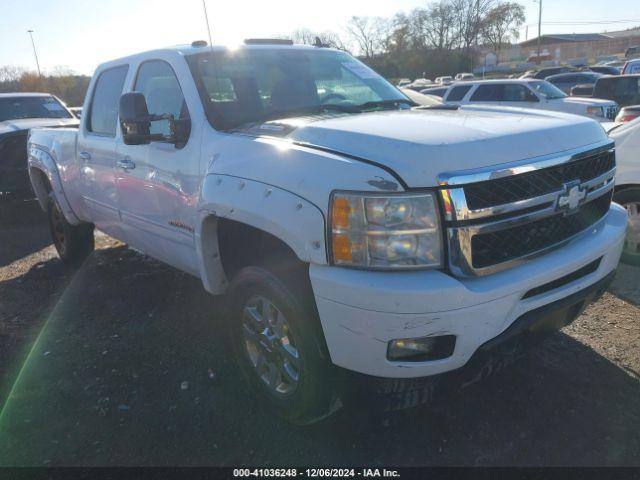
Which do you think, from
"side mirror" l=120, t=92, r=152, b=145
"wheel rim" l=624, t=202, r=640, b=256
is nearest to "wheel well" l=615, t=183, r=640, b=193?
"wheel rim" l=624, t=202, r=640, b=256

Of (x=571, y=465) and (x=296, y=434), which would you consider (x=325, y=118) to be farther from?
(x=571, y=465)

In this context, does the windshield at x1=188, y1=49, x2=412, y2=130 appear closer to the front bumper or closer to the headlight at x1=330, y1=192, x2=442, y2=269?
the headlight at x1=330, y1=192, x2=442, y2=269

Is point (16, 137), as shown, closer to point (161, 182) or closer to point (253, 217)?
point (161, 182)

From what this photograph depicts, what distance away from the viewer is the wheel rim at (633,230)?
15.0 ft

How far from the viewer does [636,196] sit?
4.50m

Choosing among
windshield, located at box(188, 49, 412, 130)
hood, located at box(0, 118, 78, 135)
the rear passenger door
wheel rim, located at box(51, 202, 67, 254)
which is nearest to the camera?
windshield, located at box(188, 49, 412, 130)

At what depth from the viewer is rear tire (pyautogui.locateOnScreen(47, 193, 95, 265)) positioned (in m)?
5.50

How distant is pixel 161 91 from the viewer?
3.61 m

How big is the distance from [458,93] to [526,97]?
64.4 inches

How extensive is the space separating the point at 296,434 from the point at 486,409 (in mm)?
1057

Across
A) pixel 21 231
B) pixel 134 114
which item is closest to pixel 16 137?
pixel 21 231

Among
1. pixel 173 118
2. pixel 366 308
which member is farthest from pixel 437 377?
pixel 173 118

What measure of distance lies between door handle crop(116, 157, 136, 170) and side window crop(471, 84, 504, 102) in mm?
10842

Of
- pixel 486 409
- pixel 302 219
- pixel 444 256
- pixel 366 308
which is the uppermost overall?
pixel 302 219
